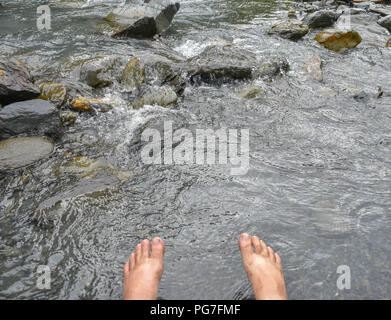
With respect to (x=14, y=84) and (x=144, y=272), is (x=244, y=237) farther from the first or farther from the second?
(x=14, y=84)

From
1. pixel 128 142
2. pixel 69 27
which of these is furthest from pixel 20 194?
pixel 69 27

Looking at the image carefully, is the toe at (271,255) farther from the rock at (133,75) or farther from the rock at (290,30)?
the rock at (290,30)

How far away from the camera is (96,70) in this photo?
6.09 m

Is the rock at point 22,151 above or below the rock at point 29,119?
below

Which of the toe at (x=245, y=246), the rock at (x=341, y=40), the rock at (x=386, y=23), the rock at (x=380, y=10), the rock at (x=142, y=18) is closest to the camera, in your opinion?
the toe at (x=245, y=246)

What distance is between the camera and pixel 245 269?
2.70m

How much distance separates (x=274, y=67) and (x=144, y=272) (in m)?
4.99

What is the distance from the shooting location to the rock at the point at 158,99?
5328 mm

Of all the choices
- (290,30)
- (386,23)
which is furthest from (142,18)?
(386,23)

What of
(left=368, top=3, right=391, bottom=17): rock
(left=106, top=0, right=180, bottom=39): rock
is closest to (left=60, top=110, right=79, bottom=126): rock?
(left=106, top=0, right=180, bottom=39): rock

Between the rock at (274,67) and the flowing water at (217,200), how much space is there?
1.44 feet

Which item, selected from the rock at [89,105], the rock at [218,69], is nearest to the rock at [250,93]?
the rock at [218,69]

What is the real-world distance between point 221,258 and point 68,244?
1352mm

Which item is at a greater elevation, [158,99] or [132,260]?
[158,99]
